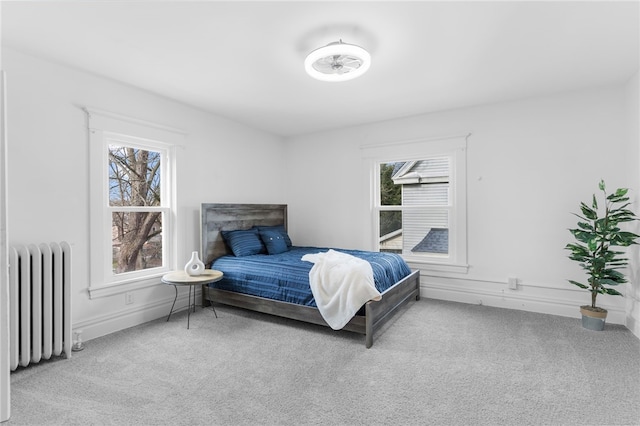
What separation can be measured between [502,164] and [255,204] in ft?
10.6

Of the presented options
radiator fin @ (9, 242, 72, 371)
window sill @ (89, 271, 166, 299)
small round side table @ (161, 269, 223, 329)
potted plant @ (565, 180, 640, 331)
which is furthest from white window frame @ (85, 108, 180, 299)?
potted plant @ (565, 180, 640, 331)

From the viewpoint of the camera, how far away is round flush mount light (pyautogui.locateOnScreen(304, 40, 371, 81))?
232 cm

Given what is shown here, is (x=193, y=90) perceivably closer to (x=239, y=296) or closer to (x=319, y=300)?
(x=239, y=296)

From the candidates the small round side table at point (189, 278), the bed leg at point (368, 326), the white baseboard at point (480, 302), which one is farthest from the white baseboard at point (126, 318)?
the bed leg at point (368, 326)

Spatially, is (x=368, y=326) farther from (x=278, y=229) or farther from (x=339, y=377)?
(x=278, y=229)

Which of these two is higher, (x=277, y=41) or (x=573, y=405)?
(x=277, y=41)

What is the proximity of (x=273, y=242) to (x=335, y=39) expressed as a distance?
8.78 feet

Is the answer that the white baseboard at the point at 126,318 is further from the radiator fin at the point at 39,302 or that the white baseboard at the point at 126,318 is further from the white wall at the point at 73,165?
the radiator fin at the point at 39,302

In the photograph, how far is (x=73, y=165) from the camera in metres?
Answer: 2.82

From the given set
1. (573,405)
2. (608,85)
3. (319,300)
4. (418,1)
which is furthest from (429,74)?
(573,405)

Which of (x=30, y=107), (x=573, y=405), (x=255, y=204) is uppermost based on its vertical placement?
(x=30, y=107)

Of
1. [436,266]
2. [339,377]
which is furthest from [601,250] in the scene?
[339,377]

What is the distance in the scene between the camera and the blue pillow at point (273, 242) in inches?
168

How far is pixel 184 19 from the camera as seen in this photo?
2117mm
